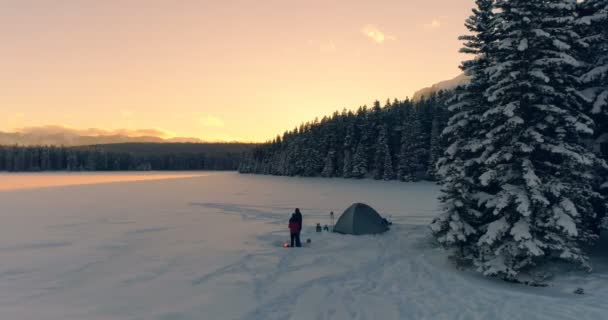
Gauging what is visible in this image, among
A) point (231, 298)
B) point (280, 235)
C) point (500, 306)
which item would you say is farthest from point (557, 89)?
point (280, 235)

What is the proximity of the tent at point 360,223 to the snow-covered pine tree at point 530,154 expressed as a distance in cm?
663

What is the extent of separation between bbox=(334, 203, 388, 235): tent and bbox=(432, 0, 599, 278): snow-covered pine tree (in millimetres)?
6629

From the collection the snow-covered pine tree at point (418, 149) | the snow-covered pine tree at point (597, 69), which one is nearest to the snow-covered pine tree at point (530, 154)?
the snow-covered pine tree at point (597, 69)

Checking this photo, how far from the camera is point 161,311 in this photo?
31.2ft

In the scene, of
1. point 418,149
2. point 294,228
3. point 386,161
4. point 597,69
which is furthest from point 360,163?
point 597,69

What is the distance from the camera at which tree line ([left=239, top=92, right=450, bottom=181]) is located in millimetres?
68312

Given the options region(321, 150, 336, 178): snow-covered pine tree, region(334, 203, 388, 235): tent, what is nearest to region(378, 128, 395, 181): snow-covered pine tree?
region(321, 150, 336, 178): snow-covered pine tree

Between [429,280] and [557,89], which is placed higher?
[557,89]

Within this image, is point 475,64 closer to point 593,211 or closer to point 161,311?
point 593,211

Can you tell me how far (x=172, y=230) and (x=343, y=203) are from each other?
1796 cm

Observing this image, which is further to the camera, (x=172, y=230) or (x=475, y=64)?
(x=172, y=230)

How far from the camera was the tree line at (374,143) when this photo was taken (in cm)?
6831

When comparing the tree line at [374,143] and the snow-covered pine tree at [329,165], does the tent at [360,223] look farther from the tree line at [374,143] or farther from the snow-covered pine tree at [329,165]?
the snow-covered pine tree at [329,165]

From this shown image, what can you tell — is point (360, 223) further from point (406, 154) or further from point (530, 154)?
point (406, 154)
